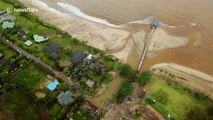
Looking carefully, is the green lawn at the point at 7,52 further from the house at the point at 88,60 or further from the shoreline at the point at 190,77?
the shoreline at the point at 190,77

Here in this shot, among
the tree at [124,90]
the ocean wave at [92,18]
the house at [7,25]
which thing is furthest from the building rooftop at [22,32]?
the tree at [124,90]

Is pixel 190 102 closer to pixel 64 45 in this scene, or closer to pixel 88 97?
pixel 88 97

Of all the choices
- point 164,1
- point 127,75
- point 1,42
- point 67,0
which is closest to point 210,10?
point 164,1

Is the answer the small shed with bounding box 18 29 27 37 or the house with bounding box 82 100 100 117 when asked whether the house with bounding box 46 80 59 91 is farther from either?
the small shed with bounding box 18 29 27 37

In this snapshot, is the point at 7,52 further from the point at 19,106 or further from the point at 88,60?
the point at 88,60

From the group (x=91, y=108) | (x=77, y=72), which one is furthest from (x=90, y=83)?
(x=91, y=108)

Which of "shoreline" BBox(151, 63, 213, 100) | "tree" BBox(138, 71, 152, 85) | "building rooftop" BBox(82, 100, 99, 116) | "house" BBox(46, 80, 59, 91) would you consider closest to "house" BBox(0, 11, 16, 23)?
"house" BBox(46, 80, 59, 91)
